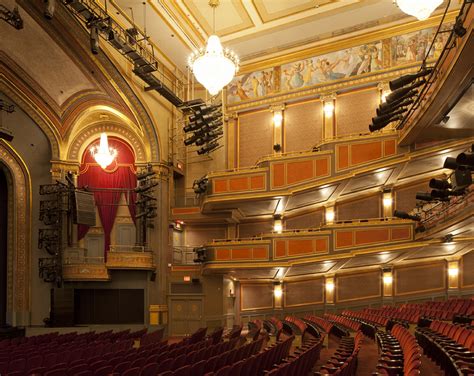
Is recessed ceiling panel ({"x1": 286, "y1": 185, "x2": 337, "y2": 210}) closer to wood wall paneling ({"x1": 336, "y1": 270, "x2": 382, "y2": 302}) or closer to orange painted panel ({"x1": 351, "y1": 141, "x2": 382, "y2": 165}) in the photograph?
orange painted panel ({"x1": 351, "y1": 141, "x2": 382, "y2": 165})

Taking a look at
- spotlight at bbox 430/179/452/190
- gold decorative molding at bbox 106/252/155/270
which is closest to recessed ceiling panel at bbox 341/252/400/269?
spotlight at bbox 430/179/452/190

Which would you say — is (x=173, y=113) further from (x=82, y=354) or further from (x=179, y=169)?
(x=82, y=354)

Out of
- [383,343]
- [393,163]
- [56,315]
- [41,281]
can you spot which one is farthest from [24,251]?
[383,343]

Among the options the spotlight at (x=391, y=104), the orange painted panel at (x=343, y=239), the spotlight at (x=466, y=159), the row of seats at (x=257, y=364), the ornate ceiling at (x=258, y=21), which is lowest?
the row of seats at (x=257, y=364)

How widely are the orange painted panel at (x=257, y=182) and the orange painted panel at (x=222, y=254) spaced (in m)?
1.59

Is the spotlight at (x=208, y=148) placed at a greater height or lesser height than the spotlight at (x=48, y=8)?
lesser

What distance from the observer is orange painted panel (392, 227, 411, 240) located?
11012 mm

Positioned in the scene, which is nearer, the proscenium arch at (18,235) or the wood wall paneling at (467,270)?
the wood wall paneling at (467,270)

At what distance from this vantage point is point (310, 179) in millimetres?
11812

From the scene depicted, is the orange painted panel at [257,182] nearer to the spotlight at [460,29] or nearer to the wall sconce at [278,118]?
the wall sconce at [278,118]

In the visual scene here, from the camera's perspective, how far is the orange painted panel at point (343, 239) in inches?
445

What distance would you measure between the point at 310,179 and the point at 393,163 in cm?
181

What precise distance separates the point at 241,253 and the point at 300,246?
131 cm

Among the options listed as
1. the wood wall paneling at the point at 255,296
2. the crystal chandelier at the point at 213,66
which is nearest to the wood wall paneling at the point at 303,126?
the wood wall paneling at the point at 255,296
